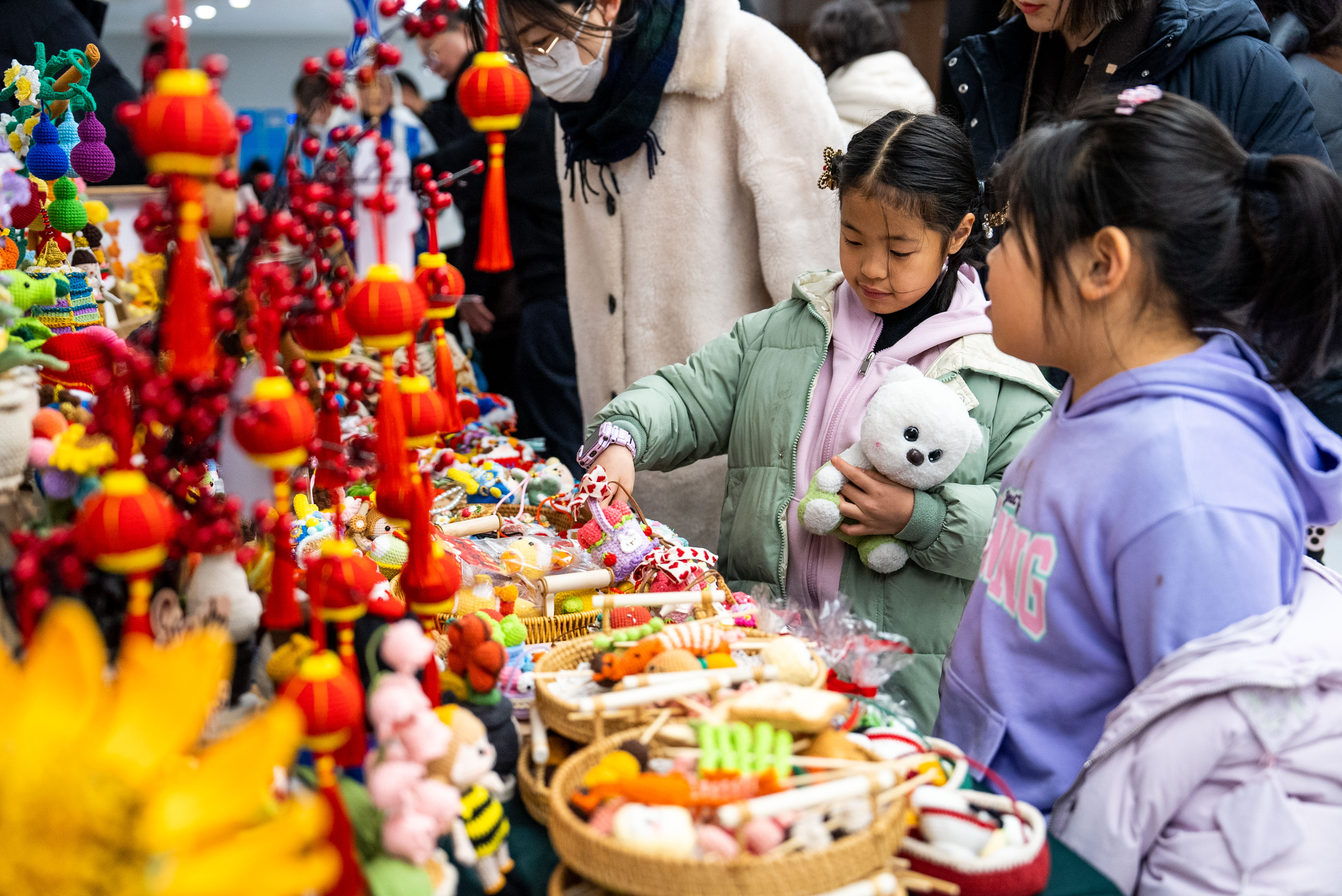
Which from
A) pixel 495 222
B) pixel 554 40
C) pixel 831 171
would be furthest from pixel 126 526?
pixel 554 40

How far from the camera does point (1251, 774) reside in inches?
38.3

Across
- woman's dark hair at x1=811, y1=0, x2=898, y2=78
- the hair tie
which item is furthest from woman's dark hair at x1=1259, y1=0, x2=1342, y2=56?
the hair tie

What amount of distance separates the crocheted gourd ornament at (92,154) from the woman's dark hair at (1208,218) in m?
1.29

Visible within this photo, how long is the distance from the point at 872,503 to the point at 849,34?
240 cm

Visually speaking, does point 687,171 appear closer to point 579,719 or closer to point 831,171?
point 831,171

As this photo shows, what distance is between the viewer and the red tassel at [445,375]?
104 centimetres

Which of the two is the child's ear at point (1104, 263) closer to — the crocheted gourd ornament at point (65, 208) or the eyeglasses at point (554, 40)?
the eyeglasses at point (554, 40)

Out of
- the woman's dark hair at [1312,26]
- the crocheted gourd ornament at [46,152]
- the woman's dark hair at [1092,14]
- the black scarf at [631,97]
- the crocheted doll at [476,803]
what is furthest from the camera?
the woman's dark hair at [1312,26]

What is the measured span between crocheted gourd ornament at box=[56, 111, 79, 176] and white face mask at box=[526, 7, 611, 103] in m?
0.84

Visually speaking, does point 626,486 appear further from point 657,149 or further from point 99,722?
point 99,722

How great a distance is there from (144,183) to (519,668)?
1928mm

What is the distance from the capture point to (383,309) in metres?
0.85

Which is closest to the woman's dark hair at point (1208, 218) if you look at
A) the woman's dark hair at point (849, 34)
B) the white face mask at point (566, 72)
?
the white face mask at point (566, 72)

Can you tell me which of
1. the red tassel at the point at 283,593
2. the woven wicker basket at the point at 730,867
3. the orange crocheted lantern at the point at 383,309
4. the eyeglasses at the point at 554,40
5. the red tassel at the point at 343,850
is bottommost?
the woven wicker basket at the point at 730,867
